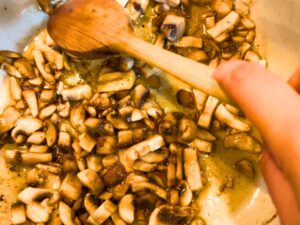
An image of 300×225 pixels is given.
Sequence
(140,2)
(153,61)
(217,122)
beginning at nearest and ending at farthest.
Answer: (153,61), (217,122), (140,2)

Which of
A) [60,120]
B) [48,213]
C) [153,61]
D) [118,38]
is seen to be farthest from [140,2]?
[48,213]

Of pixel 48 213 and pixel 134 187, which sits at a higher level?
pixel 134 187

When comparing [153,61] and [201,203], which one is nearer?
[153,61]

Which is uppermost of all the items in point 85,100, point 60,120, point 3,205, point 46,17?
point 46,17

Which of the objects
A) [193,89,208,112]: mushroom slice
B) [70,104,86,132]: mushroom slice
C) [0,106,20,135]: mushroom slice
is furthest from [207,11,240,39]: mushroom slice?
[0,106,20,135]: mushroom slice

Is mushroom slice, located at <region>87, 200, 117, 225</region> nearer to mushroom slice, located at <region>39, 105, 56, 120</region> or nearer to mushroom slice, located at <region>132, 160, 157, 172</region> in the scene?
mushroom slice, located at <region>132, 160, 157, 172</region>

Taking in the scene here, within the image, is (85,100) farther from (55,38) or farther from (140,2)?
(140,2)

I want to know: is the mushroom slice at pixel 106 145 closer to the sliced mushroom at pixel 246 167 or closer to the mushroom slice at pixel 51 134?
the mushroom slice at pixel 51 134

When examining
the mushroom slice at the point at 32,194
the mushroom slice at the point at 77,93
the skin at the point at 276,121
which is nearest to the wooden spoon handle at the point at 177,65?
the skin at the point at 276,121
